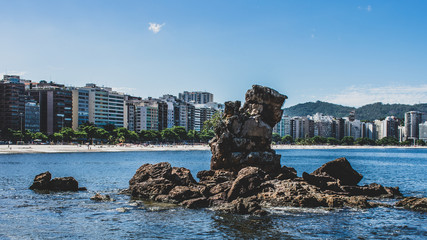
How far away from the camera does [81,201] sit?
29.2 m

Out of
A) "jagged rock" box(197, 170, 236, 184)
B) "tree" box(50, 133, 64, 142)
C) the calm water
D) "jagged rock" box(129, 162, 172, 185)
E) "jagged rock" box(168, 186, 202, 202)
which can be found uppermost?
"tree" box(50, 133, 64, 142)

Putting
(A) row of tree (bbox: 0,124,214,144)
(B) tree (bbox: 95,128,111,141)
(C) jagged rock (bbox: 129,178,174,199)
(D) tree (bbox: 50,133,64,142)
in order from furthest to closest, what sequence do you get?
(B) tree (bbox: 95,128,111,141) → (D) tree (bbox: 50,133,64,142) → (A) row of tree (bbox: 0,124,214,144) → (C) jagged rock (bbox: 129,178,174,199)

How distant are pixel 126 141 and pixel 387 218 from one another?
152 meters

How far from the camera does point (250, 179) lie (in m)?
28.7

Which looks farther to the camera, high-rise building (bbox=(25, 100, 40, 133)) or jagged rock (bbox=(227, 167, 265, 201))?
high-rise building (bbox=(25, 100, 40, 133))

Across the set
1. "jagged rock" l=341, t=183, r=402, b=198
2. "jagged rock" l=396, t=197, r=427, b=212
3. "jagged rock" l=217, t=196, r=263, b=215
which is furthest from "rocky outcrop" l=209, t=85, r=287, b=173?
"jagged rock" l=396, t=197, r=427, b=212

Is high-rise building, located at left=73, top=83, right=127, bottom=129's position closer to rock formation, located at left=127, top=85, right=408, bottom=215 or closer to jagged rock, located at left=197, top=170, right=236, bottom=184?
rock formation, located at left=127, top=85, right=408, bottom=215

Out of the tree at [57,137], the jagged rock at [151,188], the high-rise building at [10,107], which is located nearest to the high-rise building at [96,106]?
the high-rise building at [10,107]

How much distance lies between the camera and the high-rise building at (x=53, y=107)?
168750mm

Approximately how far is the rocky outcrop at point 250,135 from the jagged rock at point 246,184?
24.1 feet

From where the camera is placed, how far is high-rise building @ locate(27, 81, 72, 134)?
16875cm

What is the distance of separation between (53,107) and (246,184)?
515ft

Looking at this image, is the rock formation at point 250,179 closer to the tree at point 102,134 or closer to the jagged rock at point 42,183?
the jagged rock at point 42,183

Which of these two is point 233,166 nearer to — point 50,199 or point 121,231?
point 50,199
